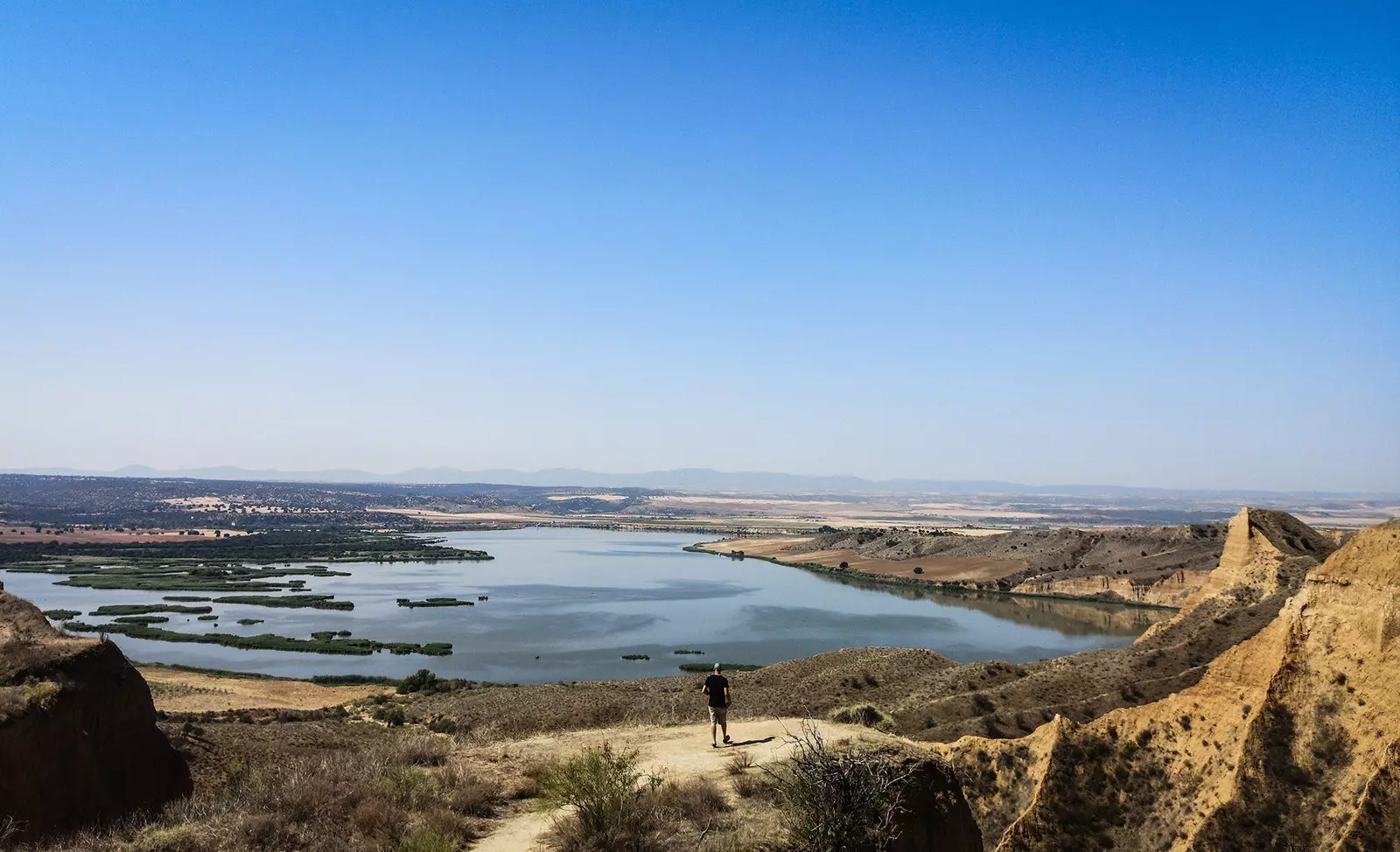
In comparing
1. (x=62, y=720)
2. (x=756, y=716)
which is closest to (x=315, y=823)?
(x=62, y=720)

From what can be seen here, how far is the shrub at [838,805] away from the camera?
28.4 feet

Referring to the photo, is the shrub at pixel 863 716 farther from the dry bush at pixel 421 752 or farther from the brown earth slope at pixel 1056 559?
the brown earth slope at pixel 1056 559

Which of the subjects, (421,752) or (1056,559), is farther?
(1056,559)

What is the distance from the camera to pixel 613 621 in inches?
2347

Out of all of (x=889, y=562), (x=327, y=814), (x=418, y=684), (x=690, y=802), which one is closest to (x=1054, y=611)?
(x=889, y=562)

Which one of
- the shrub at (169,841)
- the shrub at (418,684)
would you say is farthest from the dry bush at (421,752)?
the shrub at (418,684)

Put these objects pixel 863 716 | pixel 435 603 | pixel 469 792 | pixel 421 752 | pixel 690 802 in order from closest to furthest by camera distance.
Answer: pixel 690 802
pixel 469 792
pixel 421 752
pixel 863 716
pixel 435 603

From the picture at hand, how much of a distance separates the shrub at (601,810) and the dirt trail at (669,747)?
14.5 inches

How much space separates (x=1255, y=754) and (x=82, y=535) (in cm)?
15307

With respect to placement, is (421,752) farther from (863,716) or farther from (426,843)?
(863,716)

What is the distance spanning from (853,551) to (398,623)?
235 ft

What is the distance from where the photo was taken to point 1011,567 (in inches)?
3398

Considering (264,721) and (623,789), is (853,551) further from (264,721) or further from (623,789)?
(623,789)

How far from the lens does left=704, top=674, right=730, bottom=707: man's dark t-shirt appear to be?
13.9 metres
